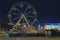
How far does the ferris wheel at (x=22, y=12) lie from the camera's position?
16.4ft

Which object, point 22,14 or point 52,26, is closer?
point 52,26

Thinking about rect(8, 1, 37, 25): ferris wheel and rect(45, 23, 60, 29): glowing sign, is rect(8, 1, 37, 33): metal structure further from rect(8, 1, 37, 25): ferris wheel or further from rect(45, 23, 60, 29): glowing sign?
rect(45, 23, 60, 29): glowing sign

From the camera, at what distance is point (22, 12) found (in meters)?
5.20

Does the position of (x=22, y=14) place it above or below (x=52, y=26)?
above

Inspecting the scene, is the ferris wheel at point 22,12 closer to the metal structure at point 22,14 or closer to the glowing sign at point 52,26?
the metal structure at point 22,14

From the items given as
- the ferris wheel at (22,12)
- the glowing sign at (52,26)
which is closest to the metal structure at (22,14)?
the ferris wheel at (22,12)

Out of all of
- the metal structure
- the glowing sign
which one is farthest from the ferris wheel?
the glowing sign

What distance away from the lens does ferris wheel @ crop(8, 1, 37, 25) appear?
5.00 meters

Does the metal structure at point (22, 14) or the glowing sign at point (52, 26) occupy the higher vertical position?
the metal structure at point (22, 14)

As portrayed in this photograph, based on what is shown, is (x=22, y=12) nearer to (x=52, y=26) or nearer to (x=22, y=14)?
(x=22, y=14)

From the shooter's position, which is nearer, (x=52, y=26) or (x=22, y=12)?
(x=52, y=26)

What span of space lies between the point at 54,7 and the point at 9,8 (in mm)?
983

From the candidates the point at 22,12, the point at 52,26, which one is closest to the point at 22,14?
the point at 22,12

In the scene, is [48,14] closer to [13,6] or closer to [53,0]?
[53,0]
